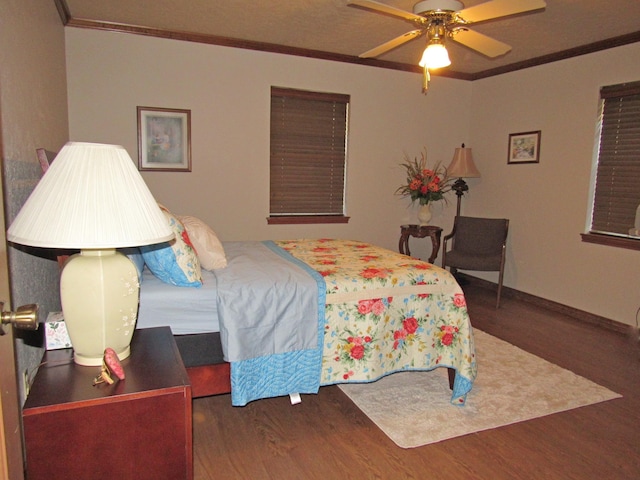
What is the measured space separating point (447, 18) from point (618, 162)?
226 centimetres

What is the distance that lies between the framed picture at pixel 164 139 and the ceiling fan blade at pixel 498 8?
2635 mm

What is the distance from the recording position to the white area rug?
7.75 ft

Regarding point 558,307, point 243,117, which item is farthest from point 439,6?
point 558,307

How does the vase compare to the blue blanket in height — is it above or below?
above

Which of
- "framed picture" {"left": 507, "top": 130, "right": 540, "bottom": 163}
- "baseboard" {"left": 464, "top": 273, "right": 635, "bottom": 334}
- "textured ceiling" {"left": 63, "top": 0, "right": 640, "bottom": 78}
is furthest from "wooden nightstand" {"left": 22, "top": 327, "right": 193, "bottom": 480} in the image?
"framed picture" {"left": 507, "top": 130, "right": 540, "bottom": 163}

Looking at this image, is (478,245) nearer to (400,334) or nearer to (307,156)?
(307,156)

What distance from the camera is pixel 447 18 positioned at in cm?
282

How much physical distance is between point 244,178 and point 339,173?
3.59 ft

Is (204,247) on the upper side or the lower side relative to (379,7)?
lower

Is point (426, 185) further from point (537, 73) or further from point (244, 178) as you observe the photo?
point (244, 178)

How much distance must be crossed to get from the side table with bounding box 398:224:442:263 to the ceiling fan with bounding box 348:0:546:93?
217 centimetres

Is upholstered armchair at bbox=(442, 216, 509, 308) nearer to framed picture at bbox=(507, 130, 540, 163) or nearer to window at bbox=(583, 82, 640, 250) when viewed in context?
framed picture at bbox=(507, 130, 540, 163)

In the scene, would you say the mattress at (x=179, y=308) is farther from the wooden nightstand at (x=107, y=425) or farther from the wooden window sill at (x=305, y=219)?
the wooden window sill at (x=305, y=219)

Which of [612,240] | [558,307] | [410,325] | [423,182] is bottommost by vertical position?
[558,307]
